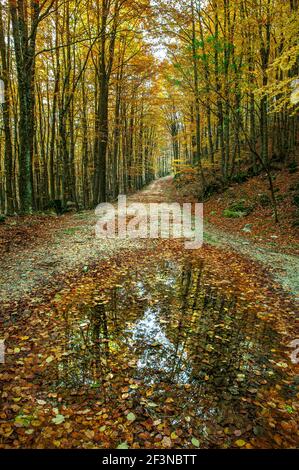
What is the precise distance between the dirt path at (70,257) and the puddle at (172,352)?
1.49 metres

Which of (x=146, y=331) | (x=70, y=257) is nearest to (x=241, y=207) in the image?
(x=70, y=257)

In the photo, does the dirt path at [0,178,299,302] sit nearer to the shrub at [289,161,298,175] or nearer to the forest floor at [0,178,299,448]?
the forest floor at [0,178,299,448]

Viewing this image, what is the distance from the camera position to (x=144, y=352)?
433 cm

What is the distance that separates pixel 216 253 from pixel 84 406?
671 centimetres

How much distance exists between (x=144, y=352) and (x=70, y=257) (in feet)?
14.9

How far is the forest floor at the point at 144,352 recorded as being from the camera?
3.11 m

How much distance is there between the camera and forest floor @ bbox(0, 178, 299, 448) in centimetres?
311

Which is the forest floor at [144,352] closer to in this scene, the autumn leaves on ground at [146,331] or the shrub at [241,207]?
the autumn leaves on ground at [146,331]

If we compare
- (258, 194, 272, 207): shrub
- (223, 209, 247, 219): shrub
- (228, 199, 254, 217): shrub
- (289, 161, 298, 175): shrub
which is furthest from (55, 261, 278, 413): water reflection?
(289, 161, 298, 175): shrub

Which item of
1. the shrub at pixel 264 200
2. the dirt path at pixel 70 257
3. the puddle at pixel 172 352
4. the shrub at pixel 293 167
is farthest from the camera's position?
the shrub at pixel 293 167

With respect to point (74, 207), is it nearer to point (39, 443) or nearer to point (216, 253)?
point (216, 253)

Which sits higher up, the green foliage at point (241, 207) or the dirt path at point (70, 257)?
the green foliage at point (241, 207)
